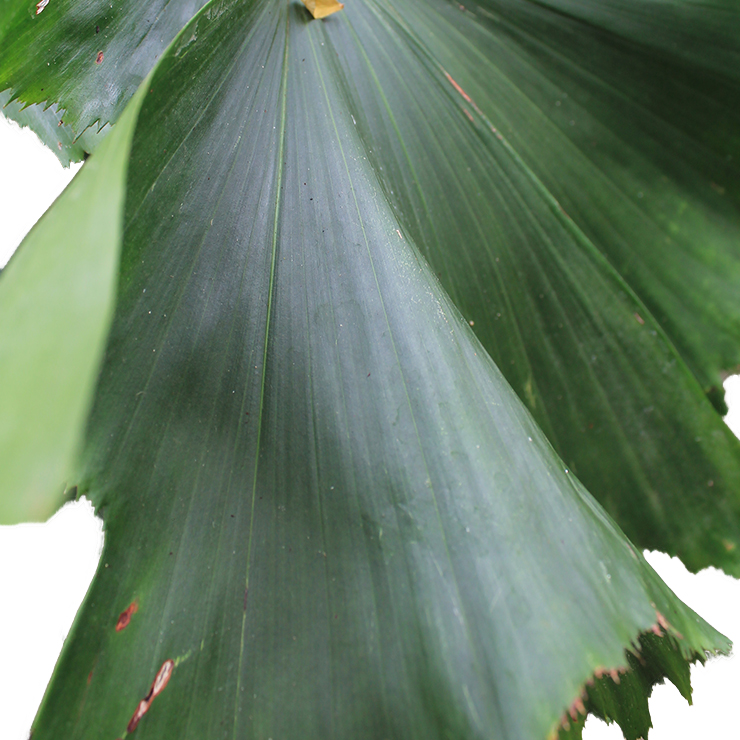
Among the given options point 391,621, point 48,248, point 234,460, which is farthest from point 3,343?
point 391,621

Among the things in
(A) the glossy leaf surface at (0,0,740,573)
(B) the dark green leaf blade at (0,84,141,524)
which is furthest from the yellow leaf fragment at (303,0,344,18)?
(B) the dark green leaf blade at (0,84,141,524)

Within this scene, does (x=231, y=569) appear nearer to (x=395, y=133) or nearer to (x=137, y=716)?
(x=137, y=716)

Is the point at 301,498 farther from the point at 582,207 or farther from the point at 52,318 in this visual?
the point at 582,207

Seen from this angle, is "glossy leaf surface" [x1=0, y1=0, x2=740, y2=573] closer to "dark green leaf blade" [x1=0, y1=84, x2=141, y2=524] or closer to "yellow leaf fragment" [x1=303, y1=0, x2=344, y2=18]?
"yellow leaf fragment" [x1=303, y1=0, x2=344, y2=18]

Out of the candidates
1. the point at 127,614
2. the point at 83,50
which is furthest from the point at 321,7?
the point at 127,614

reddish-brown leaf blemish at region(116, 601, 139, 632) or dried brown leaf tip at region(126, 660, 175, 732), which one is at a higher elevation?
reddish-brown leaf blemish at region(116, 601, 139, 632)

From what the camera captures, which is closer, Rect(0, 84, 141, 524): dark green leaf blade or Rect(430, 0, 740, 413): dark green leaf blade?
Rect(0, 84, 141, 524): dark green leaf blade
